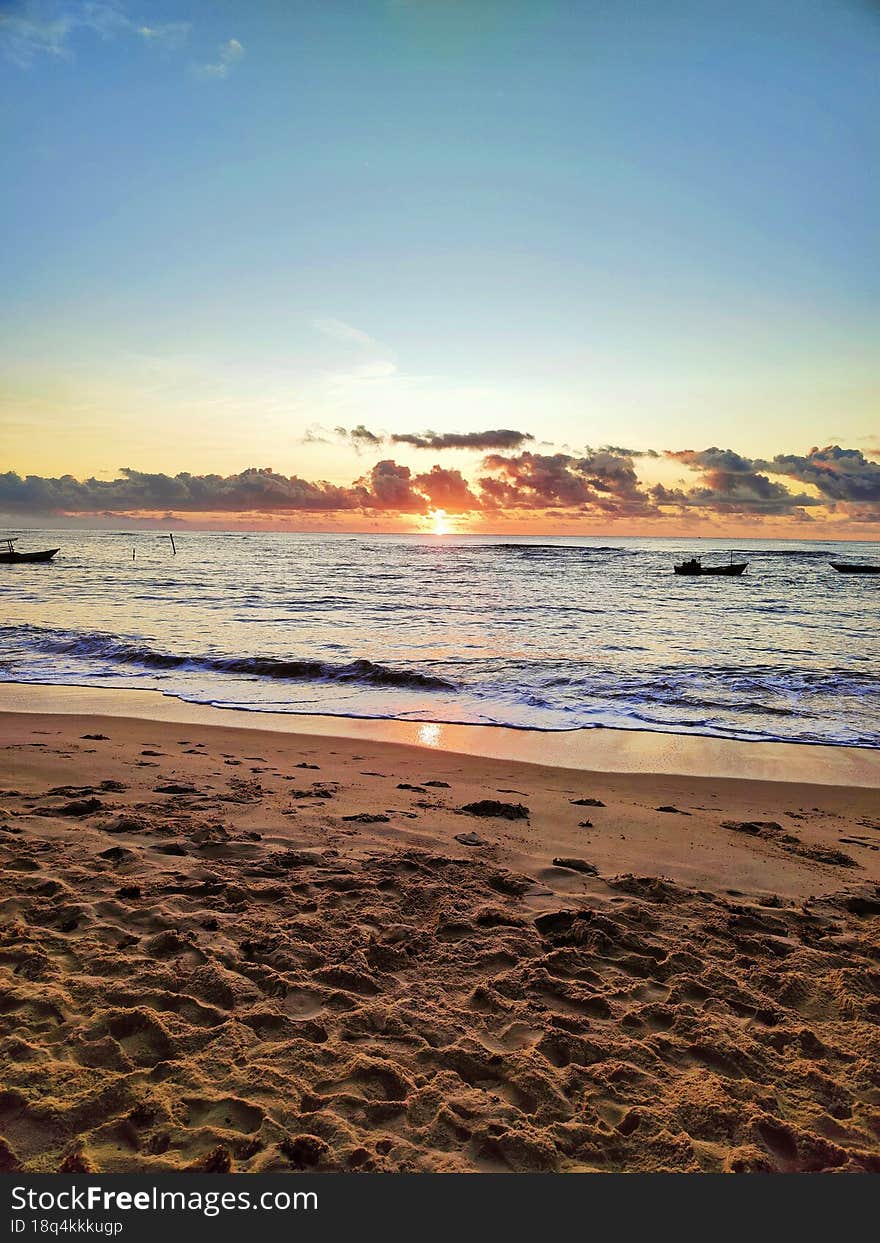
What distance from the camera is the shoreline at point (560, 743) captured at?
867 cm

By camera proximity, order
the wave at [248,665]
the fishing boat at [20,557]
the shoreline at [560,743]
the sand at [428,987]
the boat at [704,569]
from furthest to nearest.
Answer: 1. the fishing boat at [20,557]
2. the boat at [704,569]
3. the wave at [248,665]
4. the shoreline at [560,743]
5. the sand at [428,987]

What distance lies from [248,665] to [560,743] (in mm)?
8499

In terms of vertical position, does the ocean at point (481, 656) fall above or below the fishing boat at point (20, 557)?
below

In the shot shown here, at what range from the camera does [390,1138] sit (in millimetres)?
2594

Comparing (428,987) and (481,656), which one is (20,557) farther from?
(428,987)

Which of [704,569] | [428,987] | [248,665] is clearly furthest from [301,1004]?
[704,569]

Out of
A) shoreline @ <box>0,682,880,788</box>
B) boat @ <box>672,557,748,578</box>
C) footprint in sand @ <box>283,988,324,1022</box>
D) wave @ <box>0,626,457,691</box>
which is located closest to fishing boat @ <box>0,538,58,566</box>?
wave @ <box>0,626,457,691</box>

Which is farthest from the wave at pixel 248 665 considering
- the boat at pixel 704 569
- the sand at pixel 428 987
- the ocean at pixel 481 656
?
the boat at pixel 704 569

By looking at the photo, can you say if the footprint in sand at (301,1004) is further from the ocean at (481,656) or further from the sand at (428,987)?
the ocean at (481,656)

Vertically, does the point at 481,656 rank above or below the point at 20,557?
below

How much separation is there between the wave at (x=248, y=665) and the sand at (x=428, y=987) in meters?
7.55

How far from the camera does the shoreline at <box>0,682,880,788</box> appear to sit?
8.67 m

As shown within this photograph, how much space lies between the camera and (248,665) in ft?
50.5

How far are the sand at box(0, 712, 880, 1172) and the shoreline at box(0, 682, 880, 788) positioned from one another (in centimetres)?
219
